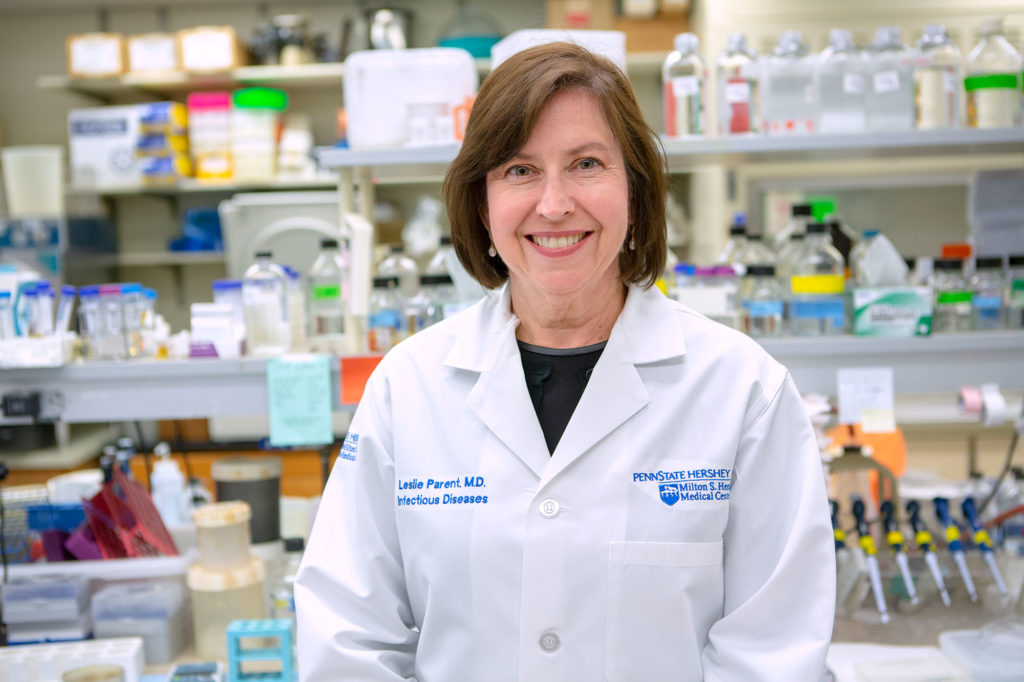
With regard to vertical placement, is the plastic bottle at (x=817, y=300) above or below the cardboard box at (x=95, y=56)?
below

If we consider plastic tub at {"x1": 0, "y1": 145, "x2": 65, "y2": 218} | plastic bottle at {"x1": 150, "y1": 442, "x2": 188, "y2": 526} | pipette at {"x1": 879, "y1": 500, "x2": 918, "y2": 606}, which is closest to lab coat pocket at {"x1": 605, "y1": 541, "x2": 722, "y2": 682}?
pipette at {"x1": 879, "y1": 500, "x2": 918, "y2": 606}

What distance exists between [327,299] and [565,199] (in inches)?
39.2

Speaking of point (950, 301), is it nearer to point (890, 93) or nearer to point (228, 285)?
point (890, 93)

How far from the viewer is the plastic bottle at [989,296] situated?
1.78 metres

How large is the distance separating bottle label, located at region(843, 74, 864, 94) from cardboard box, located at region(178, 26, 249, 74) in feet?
10.7

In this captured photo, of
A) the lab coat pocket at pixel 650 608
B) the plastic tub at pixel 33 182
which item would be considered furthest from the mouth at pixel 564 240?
the plastic tub at pixel 33 182

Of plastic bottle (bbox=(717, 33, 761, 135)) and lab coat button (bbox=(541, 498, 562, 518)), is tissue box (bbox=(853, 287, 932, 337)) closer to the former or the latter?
plastic bottle (bbox=(717, 33, 761, 135))

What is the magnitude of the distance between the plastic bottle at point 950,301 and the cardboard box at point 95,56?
3.90 metres

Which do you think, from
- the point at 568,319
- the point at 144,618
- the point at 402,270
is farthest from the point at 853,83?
the point at 144,618

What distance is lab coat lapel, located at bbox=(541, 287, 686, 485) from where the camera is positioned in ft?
3.89

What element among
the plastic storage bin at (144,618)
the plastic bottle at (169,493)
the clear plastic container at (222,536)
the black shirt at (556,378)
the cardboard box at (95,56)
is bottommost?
the plastic storage bin at (144,618)

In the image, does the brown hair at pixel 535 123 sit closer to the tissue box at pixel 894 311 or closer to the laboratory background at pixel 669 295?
the laboratory background at pixel 669 295

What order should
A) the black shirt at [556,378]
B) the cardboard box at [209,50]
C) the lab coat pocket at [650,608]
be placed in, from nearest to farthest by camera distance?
the lab coat pocket at [650,608] < the black shirt at [556,378] < the cardboard box at [209,50]

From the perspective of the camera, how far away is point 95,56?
14.1 feet
